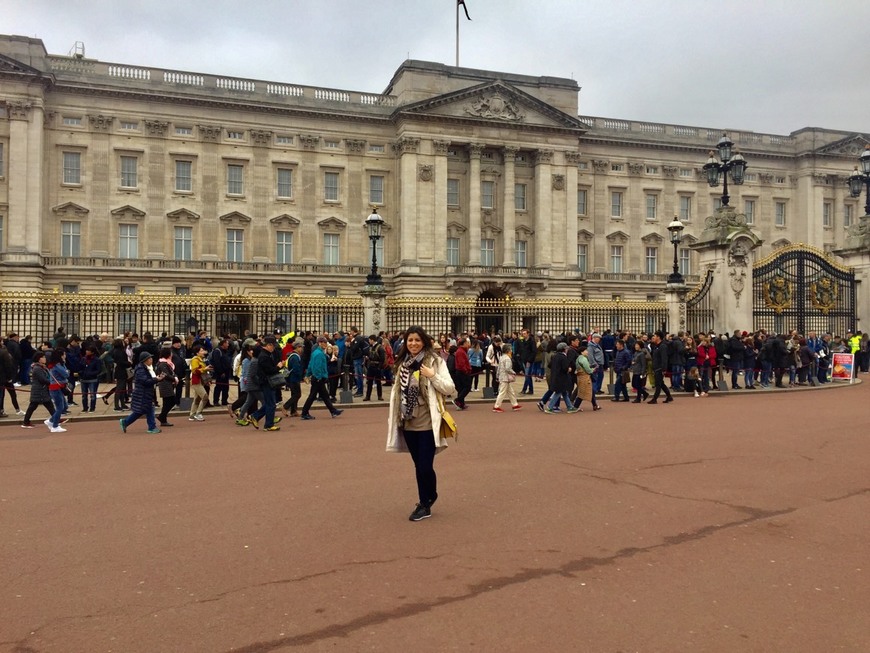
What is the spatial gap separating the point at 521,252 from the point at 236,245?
20.2 metres

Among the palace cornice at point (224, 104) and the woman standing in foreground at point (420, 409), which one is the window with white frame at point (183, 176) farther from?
the woman standing in foreground at point (420, 409)

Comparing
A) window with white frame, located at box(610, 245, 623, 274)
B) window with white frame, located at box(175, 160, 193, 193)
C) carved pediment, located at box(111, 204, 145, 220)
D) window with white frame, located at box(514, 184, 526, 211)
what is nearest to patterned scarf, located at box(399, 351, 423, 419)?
carved pediment, located at box(111, 204, 145, 220)

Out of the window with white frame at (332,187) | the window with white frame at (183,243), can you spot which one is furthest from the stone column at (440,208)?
the window with white frame at (183,243)

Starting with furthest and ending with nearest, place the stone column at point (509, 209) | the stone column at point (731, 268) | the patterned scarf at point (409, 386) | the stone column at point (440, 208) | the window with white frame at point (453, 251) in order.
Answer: the stone column at point (509, 209) < the window with white frame at point (453, 251) < the stone column at point (440, 208) < the stone column at point (731, 268) < the patterned scarf at point (409, 386)

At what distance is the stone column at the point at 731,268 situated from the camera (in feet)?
78.8

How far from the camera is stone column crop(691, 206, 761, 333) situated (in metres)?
24.0

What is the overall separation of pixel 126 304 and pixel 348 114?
93.7 ft

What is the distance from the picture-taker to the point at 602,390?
2098 cm

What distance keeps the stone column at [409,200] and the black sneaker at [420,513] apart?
42.5 m

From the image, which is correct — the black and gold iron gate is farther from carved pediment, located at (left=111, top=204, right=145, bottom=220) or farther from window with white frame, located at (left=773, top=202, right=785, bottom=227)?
window with white frame, located at (left=773, top=202, right=785, bottom=227)

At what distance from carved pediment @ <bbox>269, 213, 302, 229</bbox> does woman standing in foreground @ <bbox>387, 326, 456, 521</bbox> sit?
141 feet

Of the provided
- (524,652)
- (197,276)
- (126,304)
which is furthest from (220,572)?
(197,276)

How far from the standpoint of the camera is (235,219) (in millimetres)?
47688

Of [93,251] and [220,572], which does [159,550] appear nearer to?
[220,572]
